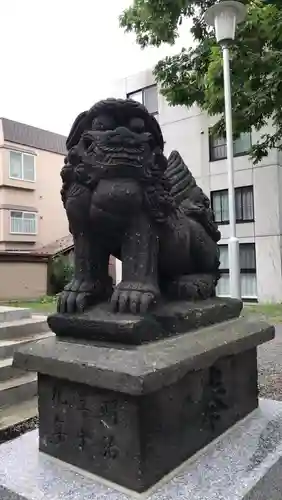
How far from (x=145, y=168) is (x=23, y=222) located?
15.9m

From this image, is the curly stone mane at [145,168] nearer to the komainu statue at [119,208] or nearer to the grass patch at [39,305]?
the komainu statue at [119,208]

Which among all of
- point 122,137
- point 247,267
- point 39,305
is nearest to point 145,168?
point 122,137

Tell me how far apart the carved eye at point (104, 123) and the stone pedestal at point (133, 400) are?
780 mm

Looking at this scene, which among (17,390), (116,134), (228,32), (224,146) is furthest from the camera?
(224,146)

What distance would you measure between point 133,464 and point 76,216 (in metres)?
0.86

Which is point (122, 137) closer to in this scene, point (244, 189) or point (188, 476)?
point (188, 476)

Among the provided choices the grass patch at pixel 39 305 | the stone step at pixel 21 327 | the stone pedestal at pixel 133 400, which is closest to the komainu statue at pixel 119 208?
the stone pedestal at pixel 133 400

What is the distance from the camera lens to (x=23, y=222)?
54.9ft

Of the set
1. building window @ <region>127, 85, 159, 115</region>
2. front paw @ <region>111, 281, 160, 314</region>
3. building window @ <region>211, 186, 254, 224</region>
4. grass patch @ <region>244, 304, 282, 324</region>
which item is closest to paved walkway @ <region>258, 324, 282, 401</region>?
grass patch @ <region>244, 304, 282, 324</region>

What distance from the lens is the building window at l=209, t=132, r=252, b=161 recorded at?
10133 millimetres

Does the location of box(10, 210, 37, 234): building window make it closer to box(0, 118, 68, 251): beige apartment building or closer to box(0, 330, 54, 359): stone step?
box(0, 118, 68, 251): beige apartment building

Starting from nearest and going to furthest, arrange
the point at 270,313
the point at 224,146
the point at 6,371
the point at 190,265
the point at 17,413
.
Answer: the point at 190,265 < the point at 17,413 < the point at 6,371 < the point at 270,313 < the point at 224,146

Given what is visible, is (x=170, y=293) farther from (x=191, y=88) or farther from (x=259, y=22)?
(x=191, y=88)

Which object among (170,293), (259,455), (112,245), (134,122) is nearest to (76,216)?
(112,245)
